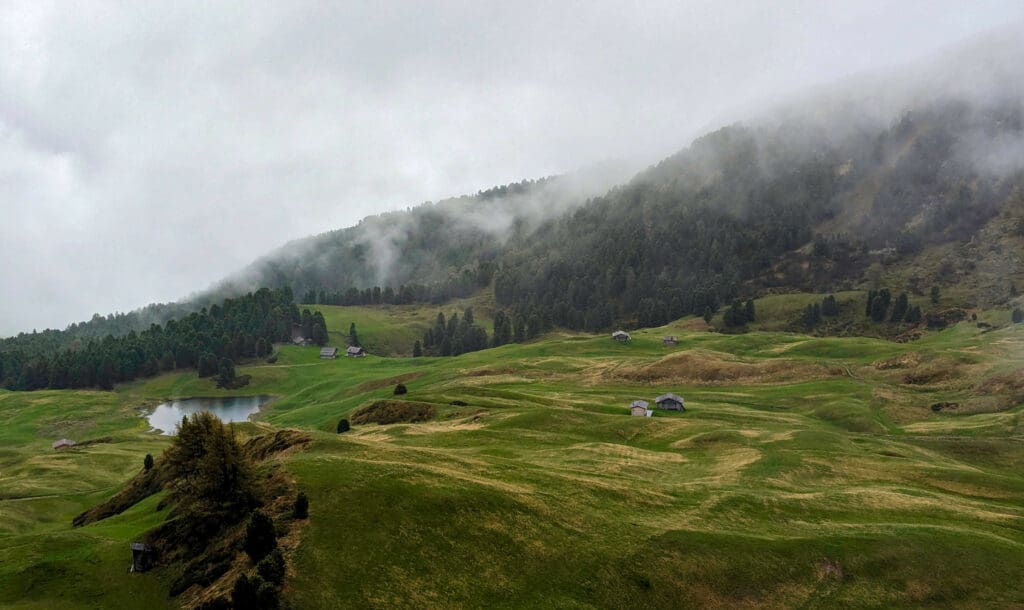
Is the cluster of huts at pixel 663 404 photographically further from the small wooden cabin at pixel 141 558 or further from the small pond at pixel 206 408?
the small pond at pixel 206 408

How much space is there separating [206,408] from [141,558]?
140130 millimetres

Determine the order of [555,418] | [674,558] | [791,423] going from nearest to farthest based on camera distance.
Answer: [674,558] < [555,418] < [791,423]

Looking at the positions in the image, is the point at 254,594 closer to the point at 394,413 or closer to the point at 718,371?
the point at 394,413

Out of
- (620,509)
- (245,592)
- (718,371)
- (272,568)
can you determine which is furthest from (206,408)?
(245,592)

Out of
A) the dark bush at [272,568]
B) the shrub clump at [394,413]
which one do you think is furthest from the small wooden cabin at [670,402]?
the dark bush at [272,568]

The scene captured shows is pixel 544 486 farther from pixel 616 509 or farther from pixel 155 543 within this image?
pixel 155 543

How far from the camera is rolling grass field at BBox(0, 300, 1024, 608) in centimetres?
3894

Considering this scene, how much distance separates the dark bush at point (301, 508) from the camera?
39438mm

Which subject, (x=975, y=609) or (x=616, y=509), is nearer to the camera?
(x=975, y=609)

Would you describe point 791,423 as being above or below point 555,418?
below

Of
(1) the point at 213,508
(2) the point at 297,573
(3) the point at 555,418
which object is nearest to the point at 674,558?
(2) the point at 297,573

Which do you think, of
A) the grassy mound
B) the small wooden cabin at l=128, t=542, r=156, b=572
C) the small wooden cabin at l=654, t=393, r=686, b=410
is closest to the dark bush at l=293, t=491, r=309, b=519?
the small wooden cabin at l=128, t=542, r=156, b=572

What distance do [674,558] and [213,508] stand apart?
31666mm

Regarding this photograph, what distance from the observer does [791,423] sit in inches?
3915
